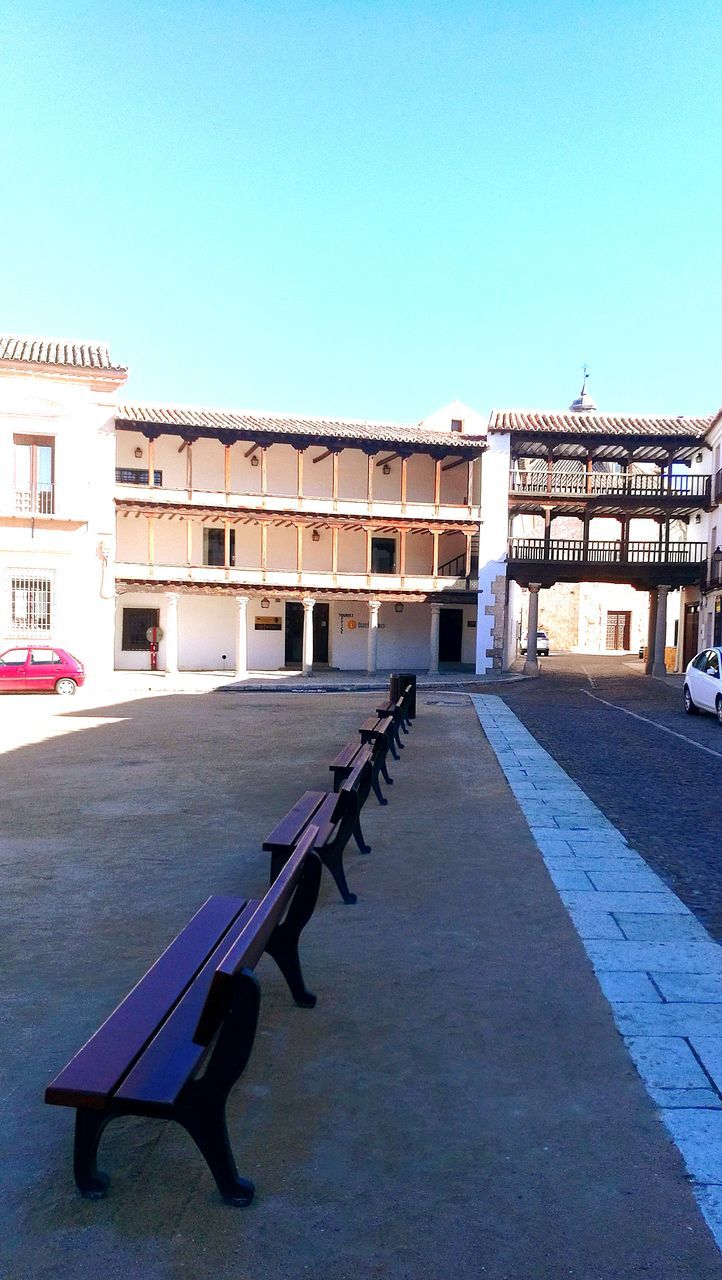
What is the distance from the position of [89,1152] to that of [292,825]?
3.07 metres

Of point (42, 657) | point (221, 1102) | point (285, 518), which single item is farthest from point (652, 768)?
point (285, 518)

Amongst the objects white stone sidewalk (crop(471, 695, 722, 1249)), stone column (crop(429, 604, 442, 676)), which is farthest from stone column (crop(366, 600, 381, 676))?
white stone sidewalk (crop(471, 695, 722, 1249))

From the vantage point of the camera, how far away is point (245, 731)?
45.6 ft

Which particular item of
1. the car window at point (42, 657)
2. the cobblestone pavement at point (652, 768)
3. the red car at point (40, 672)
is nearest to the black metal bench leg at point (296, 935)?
the cobblestone pavement at point (652, 768)

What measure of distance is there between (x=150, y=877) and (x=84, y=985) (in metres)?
1.76

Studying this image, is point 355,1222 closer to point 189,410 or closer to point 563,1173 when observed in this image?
point 563,1173

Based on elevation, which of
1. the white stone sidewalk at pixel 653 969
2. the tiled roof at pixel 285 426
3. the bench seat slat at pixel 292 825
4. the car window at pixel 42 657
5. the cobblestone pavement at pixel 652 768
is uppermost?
the tiled roof at pixel 285 426

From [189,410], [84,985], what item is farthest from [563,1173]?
[189,410]

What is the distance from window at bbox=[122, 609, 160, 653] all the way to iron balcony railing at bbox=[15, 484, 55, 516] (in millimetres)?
5561

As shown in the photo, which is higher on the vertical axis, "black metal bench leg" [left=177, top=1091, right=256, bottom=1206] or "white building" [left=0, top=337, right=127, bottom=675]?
"white building" [left=0, top=337, right=127, bottom=675]

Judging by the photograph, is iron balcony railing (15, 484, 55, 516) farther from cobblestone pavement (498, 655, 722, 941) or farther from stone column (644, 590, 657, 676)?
stone column (644, 590, 657, 676)

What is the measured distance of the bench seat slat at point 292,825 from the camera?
5.13m

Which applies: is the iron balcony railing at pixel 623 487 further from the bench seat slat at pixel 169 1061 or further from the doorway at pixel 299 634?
the bench seat slat at pixel 169 1061

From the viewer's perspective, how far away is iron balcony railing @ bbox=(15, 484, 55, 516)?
25.1 meters
